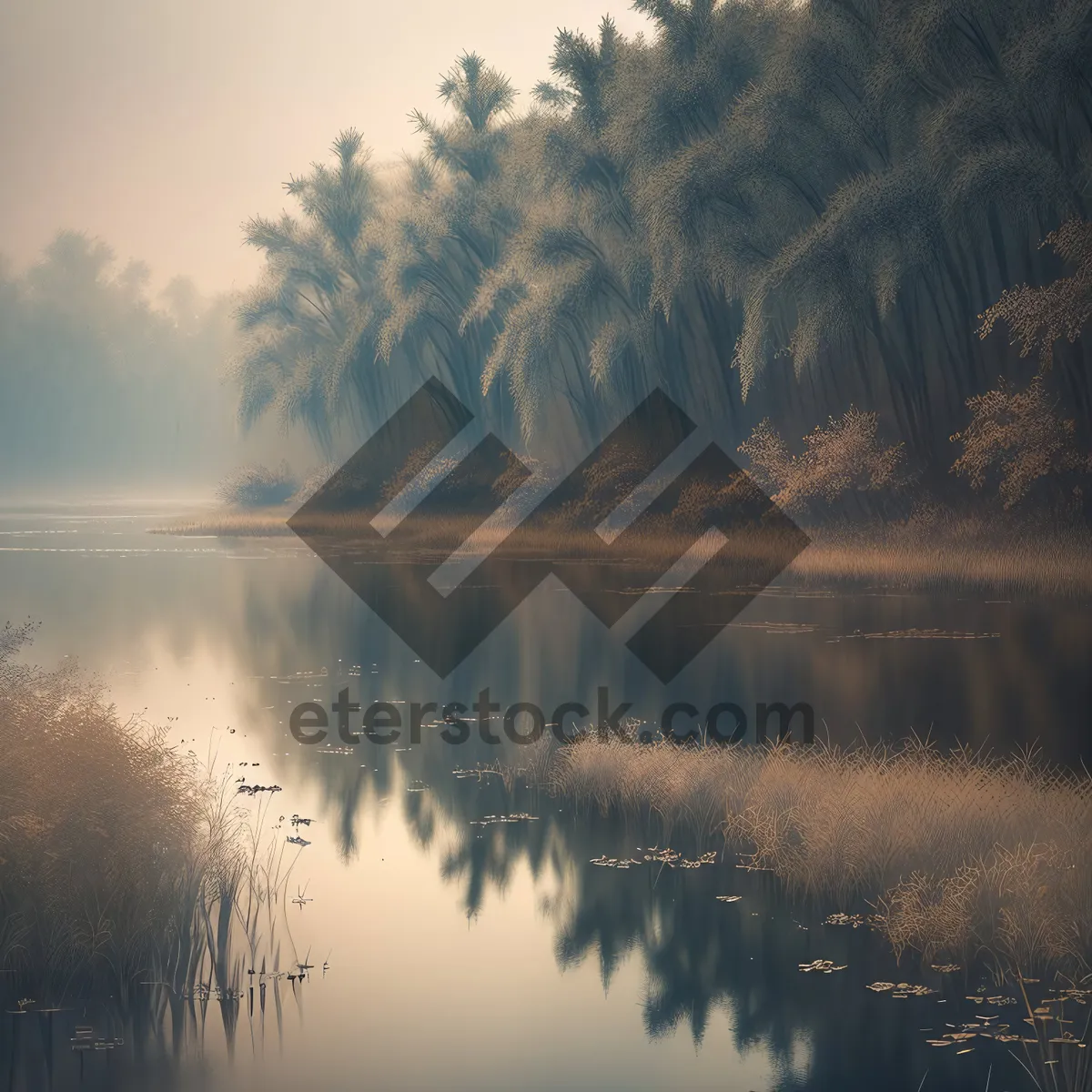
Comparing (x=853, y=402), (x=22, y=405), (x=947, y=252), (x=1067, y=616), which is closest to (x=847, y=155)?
(x=947, y=252)

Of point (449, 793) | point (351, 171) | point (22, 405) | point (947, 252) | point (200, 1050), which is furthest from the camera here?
point (22, 405)

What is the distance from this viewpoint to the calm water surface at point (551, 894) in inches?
221

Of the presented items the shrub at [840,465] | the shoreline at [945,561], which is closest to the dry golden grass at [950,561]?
the shoreline at [945,561]

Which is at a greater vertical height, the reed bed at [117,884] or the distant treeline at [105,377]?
the distant treeline at [105,377]

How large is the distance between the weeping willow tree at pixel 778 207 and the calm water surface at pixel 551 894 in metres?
6.14

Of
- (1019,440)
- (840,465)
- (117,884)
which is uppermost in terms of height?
(840,465)

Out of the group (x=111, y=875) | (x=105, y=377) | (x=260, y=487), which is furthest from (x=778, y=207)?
(x=105, y=377)

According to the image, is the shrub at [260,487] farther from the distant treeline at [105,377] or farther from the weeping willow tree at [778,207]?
the distant treeline at [105,377]

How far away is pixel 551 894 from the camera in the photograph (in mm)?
7734

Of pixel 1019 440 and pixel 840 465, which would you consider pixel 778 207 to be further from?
pixel 1019 440

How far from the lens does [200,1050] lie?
18.4ft

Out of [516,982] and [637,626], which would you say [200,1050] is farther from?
[637,626]

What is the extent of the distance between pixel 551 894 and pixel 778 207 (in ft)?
60.0

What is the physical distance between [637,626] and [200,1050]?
12.9m
